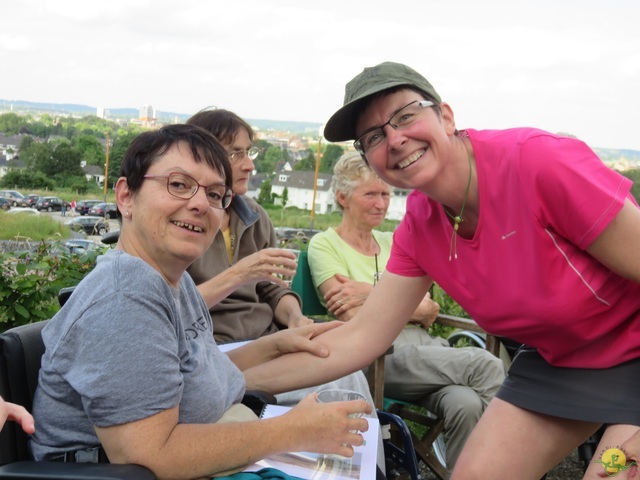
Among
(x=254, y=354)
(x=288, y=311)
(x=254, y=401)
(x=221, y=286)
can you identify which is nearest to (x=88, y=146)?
(x=288, y=311)

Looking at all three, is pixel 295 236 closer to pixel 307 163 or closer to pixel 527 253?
pixel 307 163

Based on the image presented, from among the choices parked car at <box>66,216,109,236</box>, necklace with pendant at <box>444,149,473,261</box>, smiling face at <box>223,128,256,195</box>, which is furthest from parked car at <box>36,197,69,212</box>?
necklace with pendant at <box>444,149,473,261</box>

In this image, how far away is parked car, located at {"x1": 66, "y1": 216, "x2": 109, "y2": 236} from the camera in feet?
12.1

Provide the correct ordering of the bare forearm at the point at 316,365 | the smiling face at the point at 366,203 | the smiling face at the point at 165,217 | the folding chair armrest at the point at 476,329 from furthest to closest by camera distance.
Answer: the smiling face at the point at 366,203 < the folding chair armrest at the point at 476,329 < the bare forearm at the point at 316,365 < the smiling face at the point at 165,217

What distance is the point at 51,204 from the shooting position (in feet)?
13.8

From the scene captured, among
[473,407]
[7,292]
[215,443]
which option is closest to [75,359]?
[215,443]

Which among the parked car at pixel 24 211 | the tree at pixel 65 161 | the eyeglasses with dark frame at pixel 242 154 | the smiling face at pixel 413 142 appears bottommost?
the parked car at pixel 24 211

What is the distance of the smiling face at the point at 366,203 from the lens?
391cm

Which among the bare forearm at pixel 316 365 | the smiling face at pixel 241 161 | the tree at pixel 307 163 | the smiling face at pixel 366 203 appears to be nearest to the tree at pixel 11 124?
the smiling face at pixel 241 161

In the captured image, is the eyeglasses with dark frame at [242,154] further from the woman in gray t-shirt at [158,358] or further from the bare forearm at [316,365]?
the woman in gray t-shirt at [158,358]

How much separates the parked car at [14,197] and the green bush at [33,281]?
0.96 meters

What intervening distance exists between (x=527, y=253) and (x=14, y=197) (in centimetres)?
344

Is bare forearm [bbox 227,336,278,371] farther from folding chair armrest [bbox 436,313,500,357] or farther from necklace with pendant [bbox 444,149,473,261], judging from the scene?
folding chair armrest [bbox 436,313,500,357]

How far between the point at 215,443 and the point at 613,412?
1.17 meters
